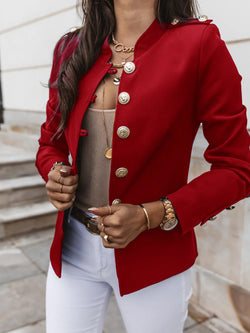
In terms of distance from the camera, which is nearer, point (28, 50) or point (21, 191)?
point (21, 191)

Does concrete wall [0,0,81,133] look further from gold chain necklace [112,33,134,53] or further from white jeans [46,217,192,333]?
white jeans [46,217,192,333]

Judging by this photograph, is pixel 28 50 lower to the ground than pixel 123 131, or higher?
lower

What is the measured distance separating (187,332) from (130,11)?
2.40m

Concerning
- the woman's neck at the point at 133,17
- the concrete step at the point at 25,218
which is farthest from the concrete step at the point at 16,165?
the woman's neck at the point at 133,17

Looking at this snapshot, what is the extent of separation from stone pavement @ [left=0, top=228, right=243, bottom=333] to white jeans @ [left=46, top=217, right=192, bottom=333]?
1.55m

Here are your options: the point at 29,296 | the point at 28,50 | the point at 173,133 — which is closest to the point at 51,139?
the point at 173,133

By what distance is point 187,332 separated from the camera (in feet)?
8.94

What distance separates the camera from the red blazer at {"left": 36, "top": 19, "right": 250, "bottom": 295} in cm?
109

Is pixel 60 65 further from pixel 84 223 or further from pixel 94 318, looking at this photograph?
pixel 94 318

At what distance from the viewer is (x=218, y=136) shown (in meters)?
1.11

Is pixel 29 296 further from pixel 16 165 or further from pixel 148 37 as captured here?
pixel 148 37

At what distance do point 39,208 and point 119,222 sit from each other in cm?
387

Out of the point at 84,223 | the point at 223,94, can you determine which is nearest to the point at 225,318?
the point at 84,223

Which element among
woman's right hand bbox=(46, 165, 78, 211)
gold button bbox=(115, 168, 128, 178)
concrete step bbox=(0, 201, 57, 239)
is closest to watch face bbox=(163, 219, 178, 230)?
gold button bbox=(115, 168, 128, 178)
